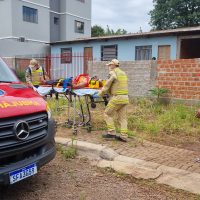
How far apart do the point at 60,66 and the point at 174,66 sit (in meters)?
13.7

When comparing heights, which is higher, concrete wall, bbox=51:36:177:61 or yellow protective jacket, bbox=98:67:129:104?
concrete wall, bbox=51:36:177:61

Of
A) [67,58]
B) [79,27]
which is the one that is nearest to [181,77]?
[67,58]

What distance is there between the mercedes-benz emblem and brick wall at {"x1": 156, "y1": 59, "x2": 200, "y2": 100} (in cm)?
676

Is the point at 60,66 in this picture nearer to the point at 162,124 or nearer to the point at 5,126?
the point at 162,124

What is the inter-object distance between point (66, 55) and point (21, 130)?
19.7m

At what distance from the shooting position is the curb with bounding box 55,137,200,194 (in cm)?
446

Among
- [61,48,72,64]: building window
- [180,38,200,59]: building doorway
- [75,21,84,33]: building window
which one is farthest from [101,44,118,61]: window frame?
[75,21,84,33]: building window

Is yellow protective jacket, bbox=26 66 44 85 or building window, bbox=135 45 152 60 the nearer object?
yellow protective jacket, bbox=26 66 44 85

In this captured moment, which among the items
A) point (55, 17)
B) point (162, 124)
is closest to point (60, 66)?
point (55, 17)

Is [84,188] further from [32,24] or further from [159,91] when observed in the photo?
[32,24]

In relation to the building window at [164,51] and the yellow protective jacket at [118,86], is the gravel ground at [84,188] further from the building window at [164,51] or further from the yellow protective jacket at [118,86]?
the building window at [164,51]

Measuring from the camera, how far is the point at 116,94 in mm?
6273

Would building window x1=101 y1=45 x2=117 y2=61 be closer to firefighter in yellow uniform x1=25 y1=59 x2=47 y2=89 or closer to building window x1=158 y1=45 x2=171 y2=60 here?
building window x1=158 y1=45 x2=171 y2=60

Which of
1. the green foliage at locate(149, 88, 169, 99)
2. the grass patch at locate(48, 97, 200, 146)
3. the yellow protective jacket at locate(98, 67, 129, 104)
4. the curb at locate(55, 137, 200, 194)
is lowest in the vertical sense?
the curb at locate(55, 137, 200, 194)
